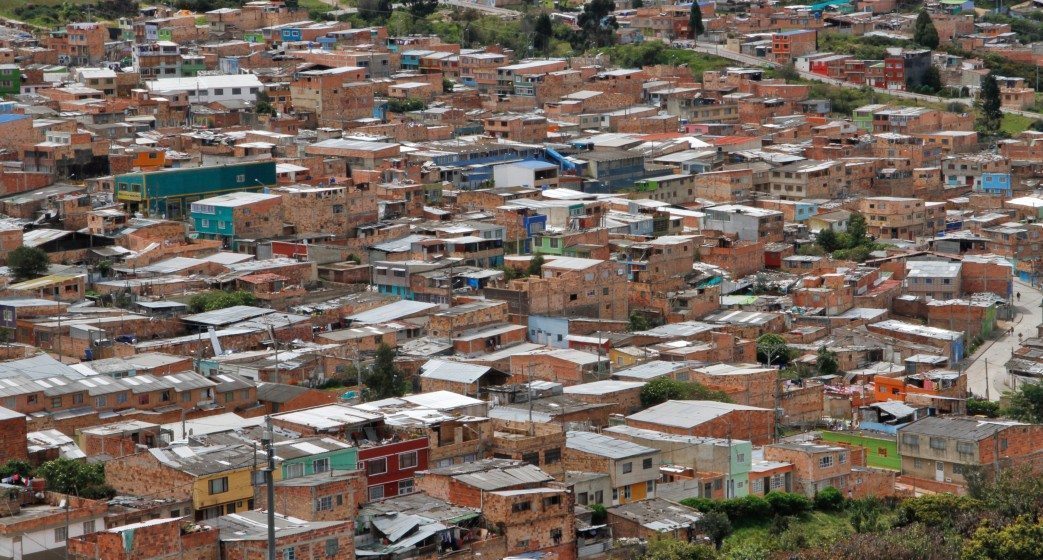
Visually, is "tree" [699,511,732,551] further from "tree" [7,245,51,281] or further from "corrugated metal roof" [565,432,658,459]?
"tree" [7,245,51,281]

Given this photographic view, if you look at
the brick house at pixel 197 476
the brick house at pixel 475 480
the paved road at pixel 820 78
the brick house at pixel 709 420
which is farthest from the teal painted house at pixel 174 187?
the paved road at pixel 820 78

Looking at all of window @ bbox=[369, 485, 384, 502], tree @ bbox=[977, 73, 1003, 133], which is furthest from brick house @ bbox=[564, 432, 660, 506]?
tree @ bbox=[977, 73, 1003, 133]

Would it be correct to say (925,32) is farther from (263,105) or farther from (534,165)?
(534,165)

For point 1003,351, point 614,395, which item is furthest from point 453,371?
point 1003,351

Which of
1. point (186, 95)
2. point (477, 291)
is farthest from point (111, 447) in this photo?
point (186, 95)

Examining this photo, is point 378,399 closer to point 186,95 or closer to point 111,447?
point 111,447

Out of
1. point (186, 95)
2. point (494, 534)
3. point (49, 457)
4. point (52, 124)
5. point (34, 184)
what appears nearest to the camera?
point (494, 534)
